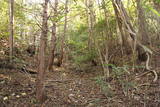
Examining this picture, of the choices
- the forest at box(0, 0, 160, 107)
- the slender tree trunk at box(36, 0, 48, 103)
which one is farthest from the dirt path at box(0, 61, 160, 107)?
the slender tree trunk at box(36, 0, 48, 103)

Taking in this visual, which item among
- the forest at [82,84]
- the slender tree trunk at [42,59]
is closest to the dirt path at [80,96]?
the forest at [82,84]

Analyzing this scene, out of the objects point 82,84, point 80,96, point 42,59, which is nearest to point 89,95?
point 80,96

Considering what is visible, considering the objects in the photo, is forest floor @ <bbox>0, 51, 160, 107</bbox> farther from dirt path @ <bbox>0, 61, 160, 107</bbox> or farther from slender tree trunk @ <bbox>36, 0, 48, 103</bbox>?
slender tree trunk @ <bbox>36, 0, 48, 103</bbox>

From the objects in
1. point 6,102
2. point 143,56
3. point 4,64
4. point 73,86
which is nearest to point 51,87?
point 73,86

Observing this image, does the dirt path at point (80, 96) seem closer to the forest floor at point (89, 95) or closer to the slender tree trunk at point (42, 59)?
the forest floor at point (89, 95)

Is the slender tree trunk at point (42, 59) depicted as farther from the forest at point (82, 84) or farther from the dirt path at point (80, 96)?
the dirt path at point (80, 96)

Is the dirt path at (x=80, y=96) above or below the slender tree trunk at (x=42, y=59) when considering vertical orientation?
below

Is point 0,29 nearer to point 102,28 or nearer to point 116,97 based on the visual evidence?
point 102,28

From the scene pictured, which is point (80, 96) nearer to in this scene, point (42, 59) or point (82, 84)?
point (82, 84)

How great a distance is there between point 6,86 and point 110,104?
3054 millimetres

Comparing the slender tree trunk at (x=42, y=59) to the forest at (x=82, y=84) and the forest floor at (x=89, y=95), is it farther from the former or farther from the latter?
the forest floor at (x=89, y=95)

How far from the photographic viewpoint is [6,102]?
10.5ft

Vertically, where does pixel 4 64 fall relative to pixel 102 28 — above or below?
below

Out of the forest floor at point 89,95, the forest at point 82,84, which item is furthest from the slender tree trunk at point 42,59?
the forest floor at point 89,95
